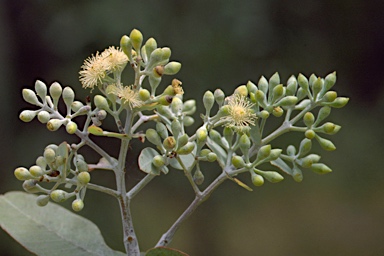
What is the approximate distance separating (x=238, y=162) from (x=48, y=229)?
1.36 feet

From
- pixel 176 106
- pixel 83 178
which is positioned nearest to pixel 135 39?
pixel 176 106

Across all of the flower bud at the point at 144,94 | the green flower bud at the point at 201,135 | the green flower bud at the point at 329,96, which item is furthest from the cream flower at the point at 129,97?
the green flower bud at the point at 329,96

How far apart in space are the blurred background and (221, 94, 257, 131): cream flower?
287 centimetres

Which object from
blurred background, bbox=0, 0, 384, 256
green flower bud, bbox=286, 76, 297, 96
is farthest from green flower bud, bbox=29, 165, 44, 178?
blurred background, bbox=0, 0, 384, 256

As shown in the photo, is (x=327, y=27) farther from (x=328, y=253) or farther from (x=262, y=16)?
(x=328, y=253)

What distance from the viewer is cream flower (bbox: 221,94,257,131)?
107cm

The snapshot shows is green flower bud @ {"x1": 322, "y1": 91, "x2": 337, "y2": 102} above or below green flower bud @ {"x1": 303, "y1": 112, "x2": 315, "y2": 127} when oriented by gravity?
above

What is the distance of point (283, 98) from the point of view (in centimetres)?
114

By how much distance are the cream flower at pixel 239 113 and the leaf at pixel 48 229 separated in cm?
32

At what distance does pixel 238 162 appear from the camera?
108cm

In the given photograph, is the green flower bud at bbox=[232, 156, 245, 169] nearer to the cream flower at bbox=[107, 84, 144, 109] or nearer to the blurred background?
the cream flower at bbox=[107, 84, 144, 109]

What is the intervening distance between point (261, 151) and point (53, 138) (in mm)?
3309

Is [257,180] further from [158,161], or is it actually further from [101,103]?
[101,103]

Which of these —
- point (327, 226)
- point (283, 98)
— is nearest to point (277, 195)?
point (327, 226)
